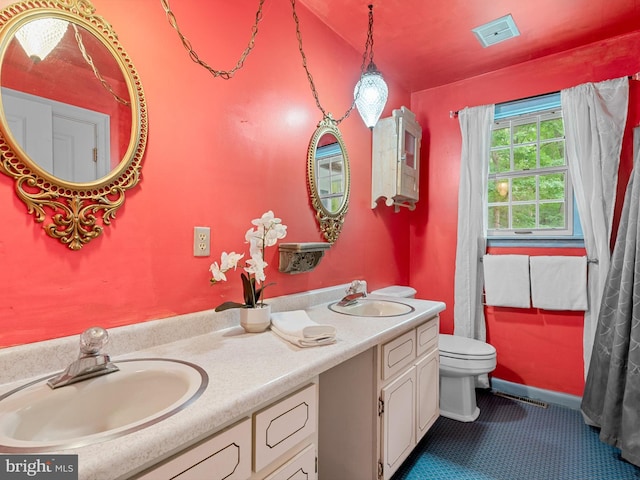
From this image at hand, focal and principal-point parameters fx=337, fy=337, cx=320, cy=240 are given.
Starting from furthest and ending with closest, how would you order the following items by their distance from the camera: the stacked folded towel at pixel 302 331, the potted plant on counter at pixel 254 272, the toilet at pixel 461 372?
the toilet at pixel 461 372
the potted plant on counter at pixel 254 272
the stacked folded towel at pixel 302 331

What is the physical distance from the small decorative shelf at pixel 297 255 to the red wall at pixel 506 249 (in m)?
1.42

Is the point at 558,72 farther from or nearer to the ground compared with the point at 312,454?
farther from the ground

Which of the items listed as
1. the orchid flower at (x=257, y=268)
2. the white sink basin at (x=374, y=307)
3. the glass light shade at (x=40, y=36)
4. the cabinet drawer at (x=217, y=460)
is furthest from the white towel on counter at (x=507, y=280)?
the glass light shade at (x=40, y=36)

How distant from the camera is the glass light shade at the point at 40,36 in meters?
0.90

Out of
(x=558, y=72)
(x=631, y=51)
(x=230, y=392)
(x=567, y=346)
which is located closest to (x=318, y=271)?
(x=230, y=392)

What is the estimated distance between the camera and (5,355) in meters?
0.83

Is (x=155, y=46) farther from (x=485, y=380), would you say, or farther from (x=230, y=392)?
(x=485, y=380)

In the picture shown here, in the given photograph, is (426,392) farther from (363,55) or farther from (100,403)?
(363,55)

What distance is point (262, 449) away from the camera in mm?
833

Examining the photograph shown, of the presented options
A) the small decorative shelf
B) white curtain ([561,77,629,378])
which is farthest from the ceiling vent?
the small decorative shelf

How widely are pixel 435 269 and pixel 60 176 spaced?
251cm

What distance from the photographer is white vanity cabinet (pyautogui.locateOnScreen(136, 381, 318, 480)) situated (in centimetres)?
68

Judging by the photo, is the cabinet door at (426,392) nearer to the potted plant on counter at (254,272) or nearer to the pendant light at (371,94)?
the potted plant on counter at (254,272)

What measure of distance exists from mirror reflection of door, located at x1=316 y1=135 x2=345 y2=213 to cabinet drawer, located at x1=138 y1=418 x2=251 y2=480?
1.30 m
